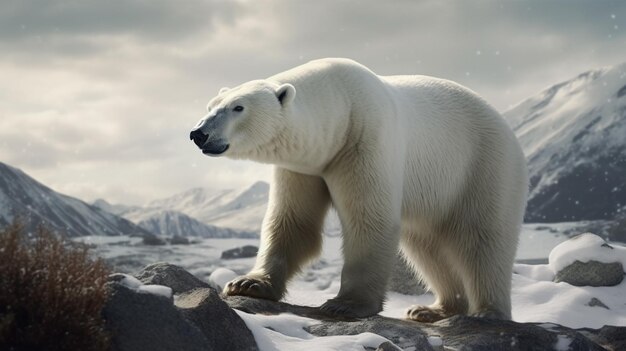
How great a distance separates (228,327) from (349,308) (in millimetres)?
1688

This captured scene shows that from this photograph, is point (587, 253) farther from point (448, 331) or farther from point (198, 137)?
point (198, 137)

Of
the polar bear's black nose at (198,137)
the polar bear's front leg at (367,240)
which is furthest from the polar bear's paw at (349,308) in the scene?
the polar bear's black nose at (198,137)

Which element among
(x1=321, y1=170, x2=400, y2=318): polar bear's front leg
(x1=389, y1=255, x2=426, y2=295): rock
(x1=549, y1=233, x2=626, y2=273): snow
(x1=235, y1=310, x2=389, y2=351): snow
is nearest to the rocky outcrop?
(x1=235, y1=310, x2=389, y2=351): snow

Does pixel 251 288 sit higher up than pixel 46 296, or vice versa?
pixel 46 296

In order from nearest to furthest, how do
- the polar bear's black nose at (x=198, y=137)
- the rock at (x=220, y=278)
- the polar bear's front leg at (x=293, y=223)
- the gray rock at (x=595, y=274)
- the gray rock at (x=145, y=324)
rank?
the gray rock at (x=145, y=324) → the polar bear's black nose at (x=198, y=137) → the polar bear's front leg at (x=293, y=223) → the rock at (x=220, y=278) → the gray rock at (x=595, y=274)

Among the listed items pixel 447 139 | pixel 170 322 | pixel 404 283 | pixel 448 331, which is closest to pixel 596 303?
pixel 404 283

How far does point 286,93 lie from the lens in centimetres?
594

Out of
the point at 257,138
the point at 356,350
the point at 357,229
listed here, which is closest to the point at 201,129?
the point at 257,138

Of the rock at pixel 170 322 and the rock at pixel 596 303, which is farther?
the rock at pixel 596 303

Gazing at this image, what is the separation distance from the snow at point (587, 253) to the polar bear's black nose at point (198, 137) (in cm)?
930

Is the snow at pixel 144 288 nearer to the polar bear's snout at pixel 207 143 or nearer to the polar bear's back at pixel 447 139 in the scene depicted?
the polar bear's snout at pixel 207 143

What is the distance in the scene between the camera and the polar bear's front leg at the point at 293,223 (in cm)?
674

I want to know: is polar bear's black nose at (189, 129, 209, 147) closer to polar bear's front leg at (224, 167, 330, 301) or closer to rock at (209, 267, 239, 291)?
polar bear's front leg at (224, 167, 330, 301)

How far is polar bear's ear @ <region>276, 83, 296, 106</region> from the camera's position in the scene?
593 cm
